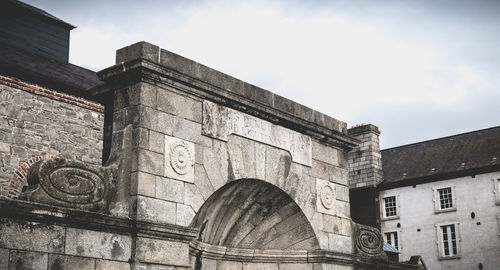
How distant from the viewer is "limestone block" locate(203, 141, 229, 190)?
7934 mm

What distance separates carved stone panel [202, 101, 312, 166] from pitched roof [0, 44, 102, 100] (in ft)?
12.9

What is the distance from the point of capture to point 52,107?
12.9m

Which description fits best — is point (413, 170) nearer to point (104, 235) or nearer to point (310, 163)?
point (310, 163)

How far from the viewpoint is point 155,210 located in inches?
281

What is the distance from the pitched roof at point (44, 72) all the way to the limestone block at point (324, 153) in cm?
418

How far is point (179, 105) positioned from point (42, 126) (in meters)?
5.85

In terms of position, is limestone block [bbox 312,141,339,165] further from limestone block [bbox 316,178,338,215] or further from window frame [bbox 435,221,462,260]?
window frame [bbox 435,221,462,260]

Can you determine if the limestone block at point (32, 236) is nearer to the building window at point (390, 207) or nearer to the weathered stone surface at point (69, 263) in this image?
the weathered stone surface at point (69, 263)

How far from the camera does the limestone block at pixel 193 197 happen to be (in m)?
7.57

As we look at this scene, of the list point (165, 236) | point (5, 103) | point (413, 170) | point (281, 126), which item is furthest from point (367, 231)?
point (413, 170)

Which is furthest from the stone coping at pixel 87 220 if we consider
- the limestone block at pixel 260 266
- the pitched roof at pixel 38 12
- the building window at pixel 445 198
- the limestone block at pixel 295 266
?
the building window at pixel 445 198

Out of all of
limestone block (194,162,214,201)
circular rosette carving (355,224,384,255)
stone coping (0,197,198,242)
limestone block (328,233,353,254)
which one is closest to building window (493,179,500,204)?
circular rosette carving (355,224,384,255)

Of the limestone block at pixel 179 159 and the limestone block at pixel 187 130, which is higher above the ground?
the limestone block at pixel 187 130

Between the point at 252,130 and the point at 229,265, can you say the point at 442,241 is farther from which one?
the point at 252,130
